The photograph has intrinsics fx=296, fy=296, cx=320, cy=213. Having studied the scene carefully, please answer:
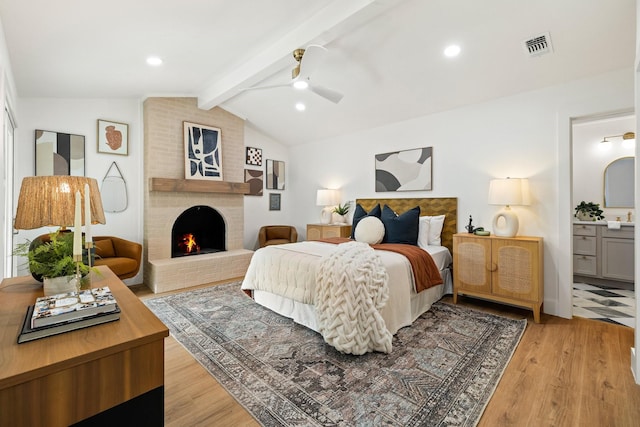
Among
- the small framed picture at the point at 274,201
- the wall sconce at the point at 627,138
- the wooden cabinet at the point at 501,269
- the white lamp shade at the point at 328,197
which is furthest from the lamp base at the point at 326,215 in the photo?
the wall sconce at the point at 627,138

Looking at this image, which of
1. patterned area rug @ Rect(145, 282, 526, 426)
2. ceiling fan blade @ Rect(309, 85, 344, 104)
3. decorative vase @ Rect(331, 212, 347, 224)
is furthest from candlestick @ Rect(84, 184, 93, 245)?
decorative vase @ Rect(331, 212, 347, 224)

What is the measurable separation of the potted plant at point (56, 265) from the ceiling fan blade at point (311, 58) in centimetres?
209

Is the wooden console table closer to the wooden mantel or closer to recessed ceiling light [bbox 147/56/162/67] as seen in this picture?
recessed ceiling light [bbox 147/56/162/67]

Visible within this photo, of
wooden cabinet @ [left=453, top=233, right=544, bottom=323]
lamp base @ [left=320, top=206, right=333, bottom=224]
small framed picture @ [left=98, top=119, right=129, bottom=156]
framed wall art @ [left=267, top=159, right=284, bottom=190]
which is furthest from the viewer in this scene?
framed wall art @ [left=267, top=159, right=284, bottom=190]

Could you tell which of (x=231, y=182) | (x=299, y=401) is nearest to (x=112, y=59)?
(x=231, y=182)

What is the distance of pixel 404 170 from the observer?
4.43 metres

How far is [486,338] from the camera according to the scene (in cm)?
259

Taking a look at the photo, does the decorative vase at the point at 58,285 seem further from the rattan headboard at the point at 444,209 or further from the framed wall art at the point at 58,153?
the rattan headboard at the point at 444,209

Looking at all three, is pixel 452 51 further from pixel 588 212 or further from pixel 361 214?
pixel 588 212

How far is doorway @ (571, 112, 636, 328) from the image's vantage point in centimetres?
394

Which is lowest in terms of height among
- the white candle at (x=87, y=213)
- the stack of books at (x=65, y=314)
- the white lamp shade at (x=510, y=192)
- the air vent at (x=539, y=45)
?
the stack of books at (x=65, y=314)

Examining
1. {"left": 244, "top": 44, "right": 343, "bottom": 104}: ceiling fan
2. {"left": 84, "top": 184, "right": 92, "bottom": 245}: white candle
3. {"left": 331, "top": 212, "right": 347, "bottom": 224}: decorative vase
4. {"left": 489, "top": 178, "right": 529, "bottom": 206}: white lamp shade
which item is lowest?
{"left": 331, "top": 212, "right": 347, "bottom": 224}: decorative vase

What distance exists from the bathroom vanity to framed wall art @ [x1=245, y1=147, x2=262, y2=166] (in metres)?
5.32

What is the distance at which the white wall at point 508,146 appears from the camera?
3.06m
